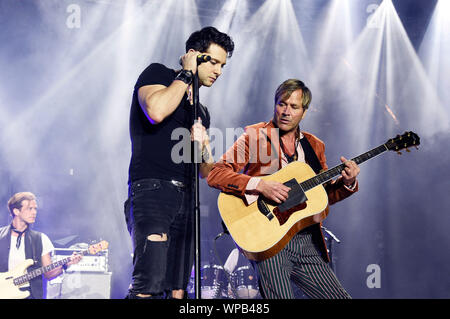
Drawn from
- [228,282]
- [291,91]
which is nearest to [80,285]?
[228,282]

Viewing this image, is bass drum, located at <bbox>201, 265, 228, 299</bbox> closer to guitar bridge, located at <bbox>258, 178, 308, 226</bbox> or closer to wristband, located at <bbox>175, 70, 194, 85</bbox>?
guitar bridge, located at <bbox>258, 178, 308, 226</bbox>

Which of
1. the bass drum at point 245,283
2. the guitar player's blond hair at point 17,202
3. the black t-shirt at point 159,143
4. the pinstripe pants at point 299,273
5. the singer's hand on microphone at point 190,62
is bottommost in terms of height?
the pinstripe pants at point 299,273

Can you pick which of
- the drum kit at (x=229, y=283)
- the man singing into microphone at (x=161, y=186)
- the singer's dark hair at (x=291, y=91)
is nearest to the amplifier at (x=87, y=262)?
the drum kit at (x=229, y=283)

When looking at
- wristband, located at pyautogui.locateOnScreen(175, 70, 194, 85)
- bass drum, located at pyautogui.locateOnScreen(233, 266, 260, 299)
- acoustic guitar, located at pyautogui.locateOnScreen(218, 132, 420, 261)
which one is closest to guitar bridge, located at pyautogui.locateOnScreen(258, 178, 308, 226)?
acoustic guitar, located at pyautogui.locateOnScreen(218, 132, 420, 261)

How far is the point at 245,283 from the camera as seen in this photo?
661 centimetres

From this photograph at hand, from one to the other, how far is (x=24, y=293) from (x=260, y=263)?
4531 millimetres

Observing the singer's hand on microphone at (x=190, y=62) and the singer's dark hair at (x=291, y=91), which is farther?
the singer's dark hair at (x=291, y=91)

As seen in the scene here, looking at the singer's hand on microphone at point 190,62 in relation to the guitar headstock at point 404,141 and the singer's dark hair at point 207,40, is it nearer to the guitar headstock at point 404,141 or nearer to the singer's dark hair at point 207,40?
the singer's dark hair at point 207,40

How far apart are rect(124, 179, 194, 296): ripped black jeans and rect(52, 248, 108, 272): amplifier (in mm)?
4746

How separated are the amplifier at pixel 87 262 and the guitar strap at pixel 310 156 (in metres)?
4.84

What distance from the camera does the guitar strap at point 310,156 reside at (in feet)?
10.2

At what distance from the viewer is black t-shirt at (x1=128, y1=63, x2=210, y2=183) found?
95.0 inches

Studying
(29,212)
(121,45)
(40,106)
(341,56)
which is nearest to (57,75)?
(40,106)

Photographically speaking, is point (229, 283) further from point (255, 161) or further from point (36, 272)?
point (255, 161)
